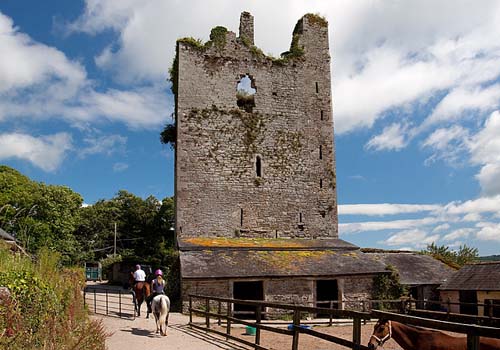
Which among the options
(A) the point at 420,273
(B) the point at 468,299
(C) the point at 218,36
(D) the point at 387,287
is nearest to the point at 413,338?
(D) the point at 387,287

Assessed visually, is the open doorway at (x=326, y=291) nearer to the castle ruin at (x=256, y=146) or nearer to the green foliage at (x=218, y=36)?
the castle ruin at (x=256, y=146)

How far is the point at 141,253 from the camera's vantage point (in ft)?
148

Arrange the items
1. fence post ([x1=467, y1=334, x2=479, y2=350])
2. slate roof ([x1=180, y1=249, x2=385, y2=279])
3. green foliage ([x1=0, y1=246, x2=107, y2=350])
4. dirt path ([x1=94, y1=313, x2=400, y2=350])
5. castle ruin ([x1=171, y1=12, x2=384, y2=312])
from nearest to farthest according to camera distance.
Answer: fence post ([x1=467, y1=334, x2=479, y2=350]) < green foliage ([x1=0, y1=246, x2=107, y2=350]) < dirt path ([x1=94, y1=313, x2=400, y2=350]) < slate roof ([x1=180, y1=249, x2=385, y2=279]) < castle ruin ([x1=171, y1=12, x2=384, y2=312])

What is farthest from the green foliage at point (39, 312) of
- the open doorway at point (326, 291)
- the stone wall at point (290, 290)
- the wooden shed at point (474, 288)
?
the wooden shed at point (474, 288)

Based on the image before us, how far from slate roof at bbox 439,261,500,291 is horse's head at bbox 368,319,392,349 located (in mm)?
15845

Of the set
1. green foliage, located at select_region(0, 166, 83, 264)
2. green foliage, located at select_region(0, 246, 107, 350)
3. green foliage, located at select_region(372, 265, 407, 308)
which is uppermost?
green foliage, located at select_region(0, 166, 83, 264)

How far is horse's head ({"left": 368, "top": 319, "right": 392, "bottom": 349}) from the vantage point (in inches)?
233

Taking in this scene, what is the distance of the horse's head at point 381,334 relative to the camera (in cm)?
592

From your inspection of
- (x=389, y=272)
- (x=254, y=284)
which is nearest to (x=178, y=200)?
(x=254, y=284)

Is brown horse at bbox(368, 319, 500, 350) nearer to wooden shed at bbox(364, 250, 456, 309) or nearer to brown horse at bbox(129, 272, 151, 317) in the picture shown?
brown horse at bbox(129, 272, 151, 317)

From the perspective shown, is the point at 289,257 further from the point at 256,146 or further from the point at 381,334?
the point at 381,334

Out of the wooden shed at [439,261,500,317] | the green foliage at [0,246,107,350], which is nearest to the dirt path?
the green foliage at [0,246,107,350]

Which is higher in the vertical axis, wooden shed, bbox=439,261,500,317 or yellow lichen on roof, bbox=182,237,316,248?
yellow lichen on roof, bbox=182,237,316,248

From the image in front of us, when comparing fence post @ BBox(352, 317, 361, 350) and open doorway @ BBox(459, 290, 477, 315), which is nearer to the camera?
fence post @ BBox(352, 317, 361, 350)
